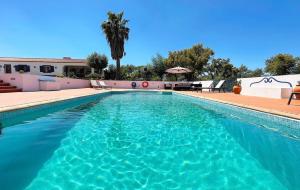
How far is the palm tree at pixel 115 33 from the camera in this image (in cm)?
2730

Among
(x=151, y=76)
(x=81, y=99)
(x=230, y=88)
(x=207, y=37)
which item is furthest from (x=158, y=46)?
(x=81, y=99)

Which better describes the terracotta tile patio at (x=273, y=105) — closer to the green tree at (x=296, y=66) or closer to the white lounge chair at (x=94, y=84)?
the white lounge chair at (x=94, y=84)

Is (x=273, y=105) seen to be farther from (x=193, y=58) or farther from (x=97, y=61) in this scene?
(x=193, y=58)

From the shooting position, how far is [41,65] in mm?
32469

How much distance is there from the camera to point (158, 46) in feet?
125

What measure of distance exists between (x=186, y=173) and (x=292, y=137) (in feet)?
10.7

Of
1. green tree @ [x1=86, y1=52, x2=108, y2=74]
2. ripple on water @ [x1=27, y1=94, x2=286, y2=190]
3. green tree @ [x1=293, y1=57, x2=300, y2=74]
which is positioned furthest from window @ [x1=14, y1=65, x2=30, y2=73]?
green tree @ [x1=293, y1=57, x2=300, y2=74]

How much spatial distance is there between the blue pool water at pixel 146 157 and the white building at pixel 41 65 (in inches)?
1109

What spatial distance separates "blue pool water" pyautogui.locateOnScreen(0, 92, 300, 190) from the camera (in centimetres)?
277

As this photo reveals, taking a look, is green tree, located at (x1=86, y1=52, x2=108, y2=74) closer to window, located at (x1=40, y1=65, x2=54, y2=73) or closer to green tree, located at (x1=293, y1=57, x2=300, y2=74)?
window, located at (x1=40, y1=65, x2=54, y2=73)

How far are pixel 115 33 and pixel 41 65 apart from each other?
13.3m

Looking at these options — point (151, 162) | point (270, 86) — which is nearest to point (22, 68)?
point (270, 86)

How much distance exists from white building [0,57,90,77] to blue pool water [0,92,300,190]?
92.4ft

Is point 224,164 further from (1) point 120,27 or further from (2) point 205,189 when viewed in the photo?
(1) point 120,27
